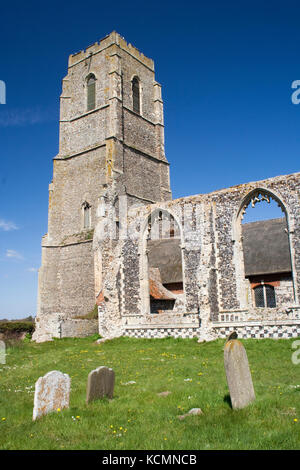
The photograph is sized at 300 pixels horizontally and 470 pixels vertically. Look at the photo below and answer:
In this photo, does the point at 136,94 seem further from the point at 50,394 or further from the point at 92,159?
the point at 50,394

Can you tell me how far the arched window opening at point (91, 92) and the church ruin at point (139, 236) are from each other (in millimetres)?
91

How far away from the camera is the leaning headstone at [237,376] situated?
585 cm

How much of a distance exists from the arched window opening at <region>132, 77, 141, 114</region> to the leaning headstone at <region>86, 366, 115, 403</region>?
85.6 ft

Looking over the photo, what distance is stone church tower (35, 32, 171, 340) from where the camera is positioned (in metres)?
25.9

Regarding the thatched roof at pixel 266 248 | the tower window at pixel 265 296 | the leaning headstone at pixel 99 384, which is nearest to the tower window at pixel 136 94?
the thatched roof at pixel 266 248

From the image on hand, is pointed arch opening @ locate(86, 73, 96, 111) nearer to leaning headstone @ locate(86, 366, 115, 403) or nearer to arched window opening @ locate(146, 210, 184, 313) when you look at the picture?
arched window opening @ locate(146, 210, 184, 313)

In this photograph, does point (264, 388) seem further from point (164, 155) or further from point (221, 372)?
point (164, 155)

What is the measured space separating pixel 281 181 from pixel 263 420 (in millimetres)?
11904

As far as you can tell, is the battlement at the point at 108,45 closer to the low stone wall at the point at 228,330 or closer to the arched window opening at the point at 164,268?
the arched window opening at the point at 164,268

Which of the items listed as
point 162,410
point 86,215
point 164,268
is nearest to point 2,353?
point 162,410

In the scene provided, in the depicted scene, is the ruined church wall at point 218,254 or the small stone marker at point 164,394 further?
the ruined church wall at point 218,254

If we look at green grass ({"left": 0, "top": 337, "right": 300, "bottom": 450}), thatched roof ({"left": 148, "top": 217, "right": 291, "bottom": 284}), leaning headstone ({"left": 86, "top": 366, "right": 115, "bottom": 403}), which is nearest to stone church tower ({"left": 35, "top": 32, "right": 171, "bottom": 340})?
thatched roof ({"left": 148, "top": 217, "right": 291, "bottom": 284})

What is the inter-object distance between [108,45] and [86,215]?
13.0 meters

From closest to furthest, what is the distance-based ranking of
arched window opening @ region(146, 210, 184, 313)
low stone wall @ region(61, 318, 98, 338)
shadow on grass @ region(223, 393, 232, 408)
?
shadow on grass @ region(223, 393, 232, 408) → low stone wall @ region(61, 318, 98, 338) → arched window opening @ region(146, 210, 184, 313)
